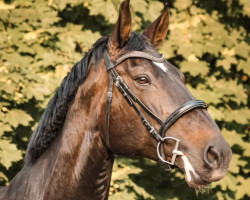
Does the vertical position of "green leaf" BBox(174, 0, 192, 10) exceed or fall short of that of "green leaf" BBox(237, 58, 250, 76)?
it exceeds it

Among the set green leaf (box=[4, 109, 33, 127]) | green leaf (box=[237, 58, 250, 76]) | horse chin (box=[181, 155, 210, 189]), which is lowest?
horse chin (box=[181, 155, 210, 189])

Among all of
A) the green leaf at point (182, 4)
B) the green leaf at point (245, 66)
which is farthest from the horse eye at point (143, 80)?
the green leaf at point (245, 66)

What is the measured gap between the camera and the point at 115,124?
2.14 metres

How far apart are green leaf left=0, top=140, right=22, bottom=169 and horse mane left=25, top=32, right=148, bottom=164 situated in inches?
59.2

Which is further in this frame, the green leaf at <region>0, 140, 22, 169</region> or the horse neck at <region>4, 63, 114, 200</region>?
the green leaf at <region>0, 140, 22, 169</region>

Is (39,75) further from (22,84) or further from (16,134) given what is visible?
(16,134)

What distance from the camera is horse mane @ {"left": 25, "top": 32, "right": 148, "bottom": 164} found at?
2.25 m

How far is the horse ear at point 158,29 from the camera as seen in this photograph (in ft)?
8.09

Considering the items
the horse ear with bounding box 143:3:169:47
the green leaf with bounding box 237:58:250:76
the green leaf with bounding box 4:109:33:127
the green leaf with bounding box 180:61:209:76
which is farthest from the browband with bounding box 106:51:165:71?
the green leaf with bounding box 237:58:250:76

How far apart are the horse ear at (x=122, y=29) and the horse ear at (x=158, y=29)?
32cm

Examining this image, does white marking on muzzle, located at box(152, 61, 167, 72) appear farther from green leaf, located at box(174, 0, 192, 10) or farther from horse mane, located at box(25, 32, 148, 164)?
green leaf, located at box(174, 0, 192, 10)

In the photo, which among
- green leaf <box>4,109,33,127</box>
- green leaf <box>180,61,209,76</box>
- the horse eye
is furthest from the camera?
green leaf <box>180,61,209,76</box>

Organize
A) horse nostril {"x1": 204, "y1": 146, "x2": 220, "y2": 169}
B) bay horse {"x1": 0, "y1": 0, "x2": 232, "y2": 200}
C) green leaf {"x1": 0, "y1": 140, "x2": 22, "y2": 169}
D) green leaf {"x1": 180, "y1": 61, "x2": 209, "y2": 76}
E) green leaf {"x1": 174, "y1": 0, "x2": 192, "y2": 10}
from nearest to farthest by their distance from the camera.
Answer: horse nostril {"x1": 204, "y1": 146, "x2": 220, "y2": 169}
bay horse {"x1": 0, "y1": 0, "x2": 232, "y2": 200}
green leaf {"x1": 0, "y1": 140, "x2": 22, "y2": 169}
green leaf {"x1": 180, "y1": 61, "x2": 209, "y2": 76}
green leaf {"x1": 174, "y1": 0, "x2": 192, "y2": 10}

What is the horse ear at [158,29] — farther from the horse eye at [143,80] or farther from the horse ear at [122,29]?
the horse eye at [143,80]
